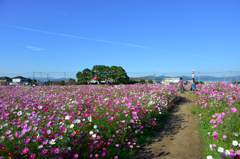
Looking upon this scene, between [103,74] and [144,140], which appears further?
[103,74]

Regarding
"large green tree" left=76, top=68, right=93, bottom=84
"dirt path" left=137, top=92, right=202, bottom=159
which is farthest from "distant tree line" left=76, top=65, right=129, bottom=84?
"dirt path" left=137, top=92, right=202, bottom=159

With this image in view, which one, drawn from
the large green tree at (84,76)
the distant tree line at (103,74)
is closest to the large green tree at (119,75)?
the distant tree line at (103,74)

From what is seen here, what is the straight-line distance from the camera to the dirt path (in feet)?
12.5

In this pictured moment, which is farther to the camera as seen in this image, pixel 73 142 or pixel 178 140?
pixel 178 140

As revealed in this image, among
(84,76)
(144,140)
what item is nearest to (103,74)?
(84,76)

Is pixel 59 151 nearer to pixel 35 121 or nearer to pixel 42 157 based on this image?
pixel 42 157

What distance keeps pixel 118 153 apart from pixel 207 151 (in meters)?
2.22

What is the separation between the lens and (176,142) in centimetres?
454

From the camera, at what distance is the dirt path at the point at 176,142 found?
3.80 metres

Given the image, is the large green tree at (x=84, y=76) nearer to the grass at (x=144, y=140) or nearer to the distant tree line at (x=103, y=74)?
the distant tree line at (x=103, y=74)

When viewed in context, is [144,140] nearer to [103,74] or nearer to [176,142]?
[176,142]

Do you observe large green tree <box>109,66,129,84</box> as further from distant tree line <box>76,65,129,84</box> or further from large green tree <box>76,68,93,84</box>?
large green tree <box>76,68,93,84</box>

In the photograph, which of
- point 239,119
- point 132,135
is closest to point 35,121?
point 132,135

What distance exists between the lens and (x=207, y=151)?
3.80 meters
